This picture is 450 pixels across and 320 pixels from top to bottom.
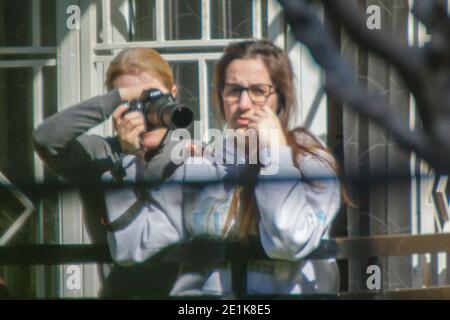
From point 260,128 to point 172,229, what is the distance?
292 millimetres

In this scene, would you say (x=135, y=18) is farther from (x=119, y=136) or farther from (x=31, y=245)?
(x=31, y=245)

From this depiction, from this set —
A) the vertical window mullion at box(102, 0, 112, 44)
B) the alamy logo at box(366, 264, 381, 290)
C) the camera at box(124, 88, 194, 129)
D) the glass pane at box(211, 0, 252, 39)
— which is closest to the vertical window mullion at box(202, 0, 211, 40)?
the glass pane at box(211, 0, 252, 39)

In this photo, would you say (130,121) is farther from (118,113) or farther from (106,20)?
(106,20)

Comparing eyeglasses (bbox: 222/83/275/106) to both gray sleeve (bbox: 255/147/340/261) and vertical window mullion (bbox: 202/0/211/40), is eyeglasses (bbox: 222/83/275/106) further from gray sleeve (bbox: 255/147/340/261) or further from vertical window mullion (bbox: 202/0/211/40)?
vertical window mullion (bbox: 202/0/211/40)

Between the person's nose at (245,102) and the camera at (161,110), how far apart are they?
0.39 feet

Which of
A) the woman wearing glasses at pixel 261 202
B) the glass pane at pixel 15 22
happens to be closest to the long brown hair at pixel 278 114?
the woman wearing glasses at pixel 261 202

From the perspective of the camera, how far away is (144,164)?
5.59ft

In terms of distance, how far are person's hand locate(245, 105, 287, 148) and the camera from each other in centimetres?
14

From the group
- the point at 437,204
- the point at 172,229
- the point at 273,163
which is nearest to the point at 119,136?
the point at 172,229

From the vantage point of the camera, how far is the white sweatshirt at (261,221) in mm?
1621

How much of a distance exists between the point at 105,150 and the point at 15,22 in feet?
1.94

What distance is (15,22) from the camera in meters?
2.09

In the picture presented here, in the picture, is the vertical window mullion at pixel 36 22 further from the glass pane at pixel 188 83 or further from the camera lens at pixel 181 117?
the camera lens at pixel 181 117

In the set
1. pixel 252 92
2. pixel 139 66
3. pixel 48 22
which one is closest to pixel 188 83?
pixel 139 66
